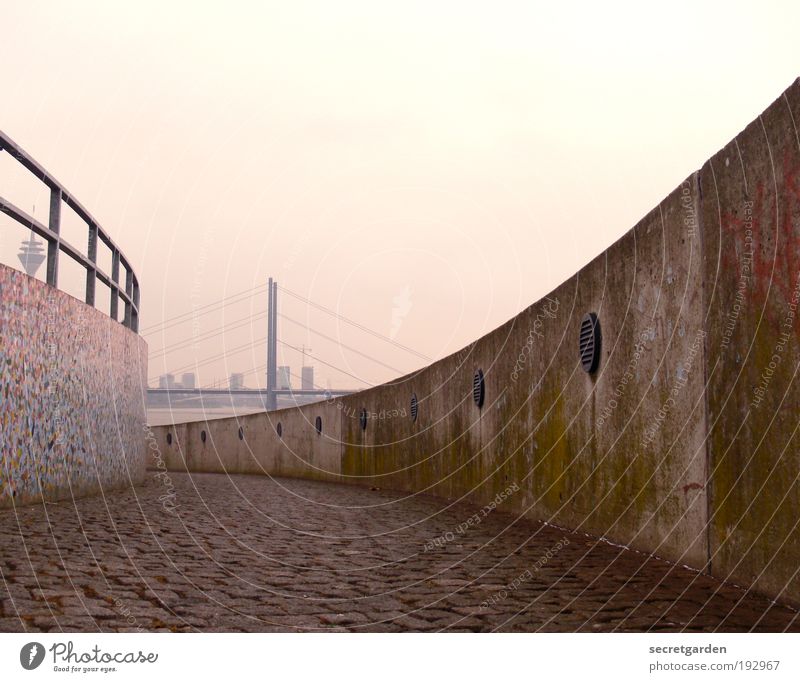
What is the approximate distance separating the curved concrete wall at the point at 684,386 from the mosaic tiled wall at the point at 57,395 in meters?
4.03

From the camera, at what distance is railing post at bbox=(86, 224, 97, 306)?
8680 mm

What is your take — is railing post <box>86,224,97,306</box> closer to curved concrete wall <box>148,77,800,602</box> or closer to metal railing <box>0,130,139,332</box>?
metal railing <box>0,130,139,332</box>

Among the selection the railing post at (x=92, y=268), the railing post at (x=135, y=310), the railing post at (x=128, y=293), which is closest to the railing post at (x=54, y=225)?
the railing post at (x=92, y=268)

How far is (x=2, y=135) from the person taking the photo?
20.5 ft

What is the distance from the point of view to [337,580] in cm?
414

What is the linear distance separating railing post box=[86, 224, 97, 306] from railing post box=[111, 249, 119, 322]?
2.84 ft

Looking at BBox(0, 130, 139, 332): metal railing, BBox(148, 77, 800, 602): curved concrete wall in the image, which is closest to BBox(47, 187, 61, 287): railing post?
BBox(0, 130, 139, 332): metal railing

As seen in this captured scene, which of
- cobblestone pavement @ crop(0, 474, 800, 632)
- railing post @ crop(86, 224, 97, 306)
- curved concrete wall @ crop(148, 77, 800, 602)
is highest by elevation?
railing post @ crop(86, 224, 97, 306)

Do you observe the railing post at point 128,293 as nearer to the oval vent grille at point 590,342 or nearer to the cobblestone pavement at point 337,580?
the cobblestone pavement at point 337,580

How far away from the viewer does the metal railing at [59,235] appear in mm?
6543

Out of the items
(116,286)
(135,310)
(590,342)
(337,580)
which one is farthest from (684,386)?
(135,310)

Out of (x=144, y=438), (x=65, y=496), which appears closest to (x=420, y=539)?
(x=65, y=496)

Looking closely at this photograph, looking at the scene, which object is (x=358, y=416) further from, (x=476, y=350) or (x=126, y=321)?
(x=476, y=350)

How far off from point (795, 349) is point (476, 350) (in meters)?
5.65
